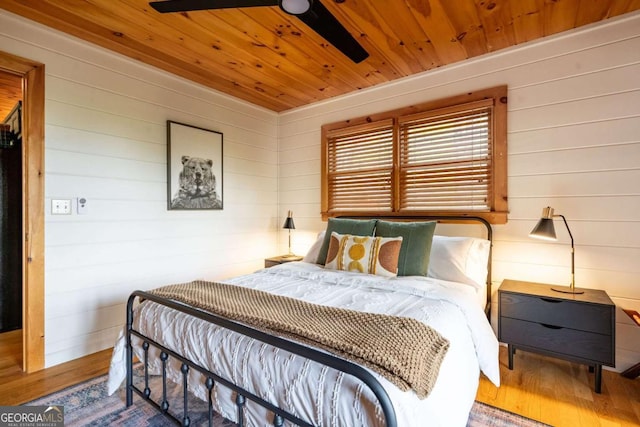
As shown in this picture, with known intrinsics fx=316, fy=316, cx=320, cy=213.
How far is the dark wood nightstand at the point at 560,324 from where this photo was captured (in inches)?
76.5

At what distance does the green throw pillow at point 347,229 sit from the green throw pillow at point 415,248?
26cm

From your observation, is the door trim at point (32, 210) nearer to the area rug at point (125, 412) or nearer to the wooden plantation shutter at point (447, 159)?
the area rug at point (125, 412)

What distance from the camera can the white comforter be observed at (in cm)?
101

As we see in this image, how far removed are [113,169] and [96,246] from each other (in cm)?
65

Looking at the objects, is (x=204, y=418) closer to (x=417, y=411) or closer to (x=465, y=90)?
(x=417, y=411)

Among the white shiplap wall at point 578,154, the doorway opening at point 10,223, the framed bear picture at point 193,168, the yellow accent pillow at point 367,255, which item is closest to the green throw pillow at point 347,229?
the yellow accent pillow at point 367,255

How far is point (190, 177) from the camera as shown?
10.4 feet

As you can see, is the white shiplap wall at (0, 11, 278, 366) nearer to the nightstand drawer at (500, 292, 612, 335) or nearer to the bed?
the bed

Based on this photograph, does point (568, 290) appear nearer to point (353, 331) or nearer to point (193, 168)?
point (353, 331)

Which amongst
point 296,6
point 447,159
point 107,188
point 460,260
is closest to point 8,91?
point 107,188

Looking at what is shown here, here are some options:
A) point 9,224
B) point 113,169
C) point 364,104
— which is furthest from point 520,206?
point 9,224

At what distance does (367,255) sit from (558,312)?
4.23 ft

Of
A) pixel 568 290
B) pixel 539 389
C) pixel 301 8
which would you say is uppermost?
pixel 301 8

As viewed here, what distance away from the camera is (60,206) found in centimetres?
235
